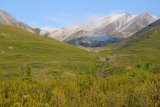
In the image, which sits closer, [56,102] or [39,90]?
[56,102]

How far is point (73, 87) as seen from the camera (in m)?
112

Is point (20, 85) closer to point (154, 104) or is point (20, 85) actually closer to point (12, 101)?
point (12, 101)

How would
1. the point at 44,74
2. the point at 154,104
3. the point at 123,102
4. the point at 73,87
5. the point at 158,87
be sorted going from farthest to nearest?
the point at 44,74
the point at 73,87
the point at 158,87
the point at 123,102
the point at 154,104

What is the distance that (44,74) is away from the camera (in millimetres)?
196250

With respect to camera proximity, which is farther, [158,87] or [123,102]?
[158,87]

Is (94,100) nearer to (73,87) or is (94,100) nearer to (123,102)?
(123,102)

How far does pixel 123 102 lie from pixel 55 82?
109 ft

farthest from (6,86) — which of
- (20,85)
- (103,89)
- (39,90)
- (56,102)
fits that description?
(56,102)

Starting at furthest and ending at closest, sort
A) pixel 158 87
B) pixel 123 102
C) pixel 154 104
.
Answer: pixel 158 87
pixel 123 102
pixel 154 104

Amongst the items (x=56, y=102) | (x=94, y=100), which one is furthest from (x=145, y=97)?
(x=56, y=102)

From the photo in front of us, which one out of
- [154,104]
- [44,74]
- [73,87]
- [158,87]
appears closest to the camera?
[154,104]

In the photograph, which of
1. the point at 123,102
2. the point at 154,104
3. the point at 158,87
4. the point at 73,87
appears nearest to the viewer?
the point at 154,104

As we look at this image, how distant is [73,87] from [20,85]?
12692mm

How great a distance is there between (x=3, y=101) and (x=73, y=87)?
32.1m
